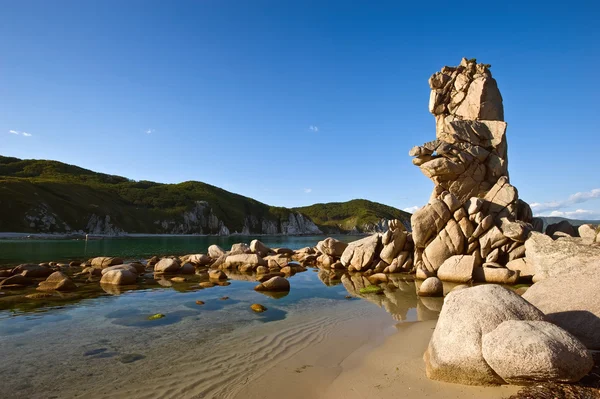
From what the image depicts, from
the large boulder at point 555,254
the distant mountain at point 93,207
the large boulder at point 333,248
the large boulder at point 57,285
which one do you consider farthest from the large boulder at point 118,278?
the distant mountain at point 93,207

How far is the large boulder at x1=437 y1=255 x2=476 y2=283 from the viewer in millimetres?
24859

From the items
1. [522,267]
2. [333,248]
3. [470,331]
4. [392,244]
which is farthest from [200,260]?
Answer: [470,331]

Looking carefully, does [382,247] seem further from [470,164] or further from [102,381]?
[102,381]

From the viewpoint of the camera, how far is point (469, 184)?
36250 millimetres

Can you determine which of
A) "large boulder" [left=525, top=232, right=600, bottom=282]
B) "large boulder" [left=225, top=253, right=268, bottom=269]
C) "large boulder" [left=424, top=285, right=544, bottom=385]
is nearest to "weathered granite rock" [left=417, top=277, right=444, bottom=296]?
"large boulder" [left=525, top=232, right=600, bottom=282]

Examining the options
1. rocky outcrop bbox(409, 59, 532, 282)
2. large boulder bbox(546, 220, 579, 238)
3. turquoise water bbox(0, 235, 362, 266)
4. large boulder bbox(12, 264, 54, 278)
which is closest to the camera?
large boulder bbox(12, 264, 54, 278)

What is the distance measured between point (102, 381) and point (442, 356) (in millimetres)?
8517

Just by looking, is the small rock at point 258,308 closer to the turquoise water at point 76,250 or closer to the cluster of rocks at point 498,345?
the cluster of rocks at point 498,345

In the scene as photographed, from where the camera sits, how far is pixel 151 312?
52.4 ft

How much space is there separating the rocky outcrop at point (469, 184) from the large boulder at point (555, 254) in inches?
75.5

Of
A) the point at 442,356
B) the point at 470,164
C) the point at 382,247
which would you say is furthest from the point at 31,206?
the point at 442,356

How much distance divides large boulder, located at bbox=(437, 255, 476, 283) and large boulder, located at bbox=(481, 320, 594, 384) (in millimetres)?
19675

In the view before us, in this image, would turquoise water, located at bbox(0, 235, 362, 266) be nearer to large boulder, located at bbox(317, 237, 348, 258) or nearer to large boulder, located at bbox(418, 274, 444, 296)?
large boulder, located at bbox(317, 237, 348, 258)

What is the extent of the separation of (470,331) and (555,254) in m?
19.7
